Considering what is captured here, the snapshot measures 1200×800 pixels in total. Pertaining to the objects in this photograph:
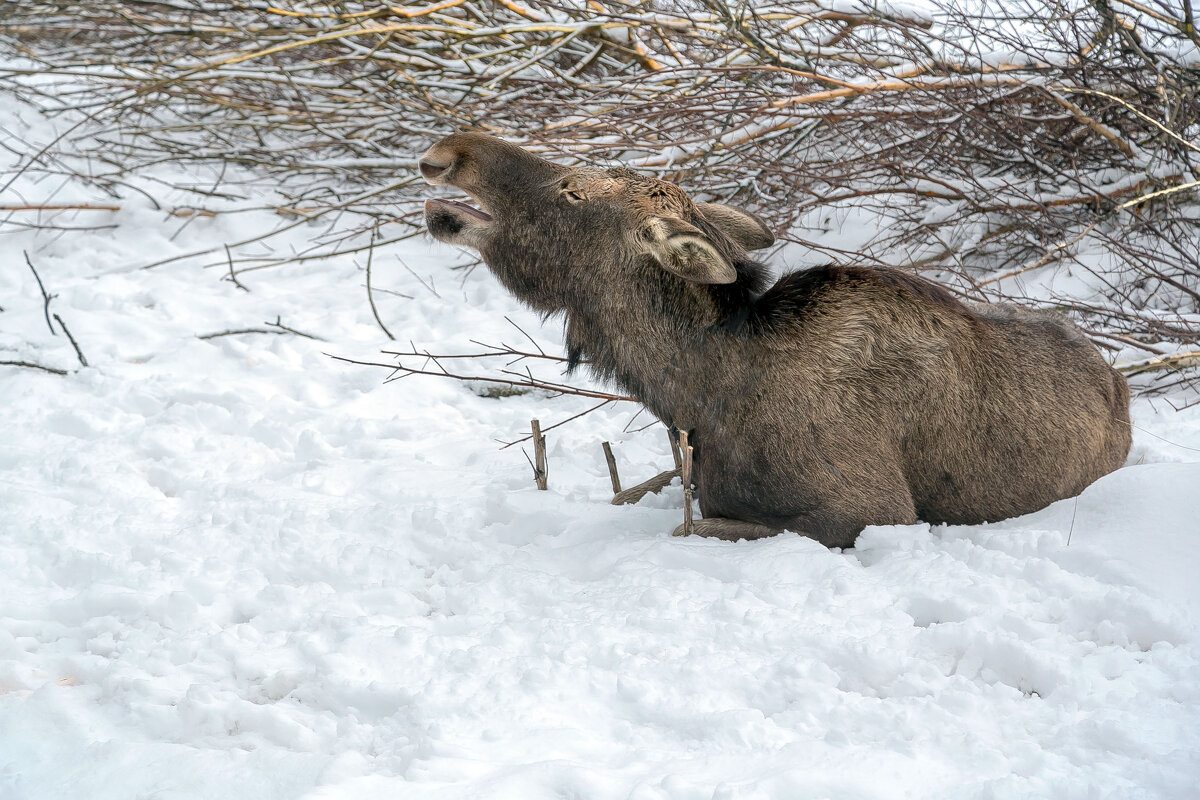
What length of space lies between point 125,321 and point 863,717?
496 cm

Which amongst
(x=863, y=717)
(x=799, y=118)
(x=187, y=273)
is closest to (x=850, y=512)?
(x=863, y=717)

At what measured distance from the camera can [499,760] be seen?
214 cm

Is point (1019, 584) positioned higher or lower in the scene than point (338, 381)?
higher

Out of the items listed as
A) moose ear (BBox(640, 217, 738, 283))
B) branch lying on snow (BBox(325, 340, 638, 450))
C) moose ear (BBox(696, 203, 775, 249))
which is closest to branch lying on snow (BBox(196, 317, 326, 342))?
branch lying on snow (BBox(325, 340, 638, 450))

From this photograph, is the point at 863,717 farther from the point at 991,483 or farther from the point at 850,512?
the point at 991,483

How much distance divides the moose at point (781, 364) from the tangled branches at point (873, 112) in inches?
66.9

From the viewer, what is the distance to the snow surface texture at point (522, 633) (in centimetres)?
207

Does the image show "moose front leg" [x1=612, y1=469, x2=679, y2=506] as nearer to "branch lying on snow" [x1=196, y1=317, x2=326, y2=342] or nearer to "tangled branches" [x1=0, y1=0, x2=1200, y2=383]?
"tangled branches" [x1=0, y1=0, x2=1200, y2=383]

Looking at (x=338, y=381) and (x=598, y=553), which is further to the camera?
(x=338, y=381)

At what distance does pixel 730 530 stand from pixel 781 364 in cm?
64

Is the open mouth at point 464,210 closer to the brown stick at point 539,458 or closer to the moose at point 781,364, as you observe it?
the moose at point 781,364

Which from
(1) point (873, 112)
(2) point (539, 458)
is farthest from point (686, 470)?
(1) point (873, 112)

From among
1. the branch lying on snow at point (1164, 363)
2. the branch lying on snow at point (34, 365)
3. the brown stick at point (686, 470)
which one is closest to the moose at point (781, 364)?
the brown stick at point (686, 470)

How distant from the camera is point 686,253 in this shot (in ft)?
10.6
